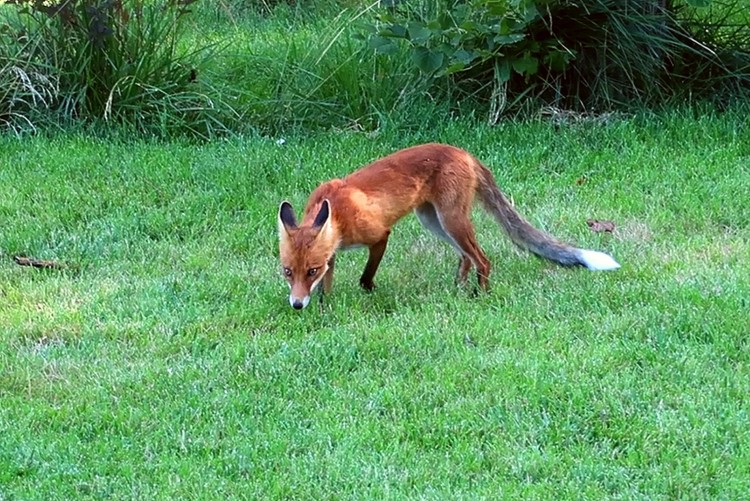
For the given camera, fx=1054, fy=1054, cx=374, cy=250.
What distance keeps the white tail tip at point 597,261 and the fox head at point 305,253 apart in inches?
62.7

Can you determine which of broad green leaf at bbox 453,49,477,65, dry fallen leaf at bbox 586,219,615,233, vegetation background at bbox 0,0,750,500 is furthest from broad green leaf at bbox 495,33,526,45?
dry fallen leaf at bbox 586,219,615,233

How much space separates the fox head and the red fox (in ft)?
0.04

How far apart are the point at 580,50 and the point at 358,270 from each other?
3.89 meters

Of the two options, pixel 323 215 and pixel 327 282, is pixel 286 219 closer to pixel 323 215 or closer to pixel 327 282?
pixel 323 215

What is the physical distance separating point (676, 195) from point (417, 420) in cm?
389

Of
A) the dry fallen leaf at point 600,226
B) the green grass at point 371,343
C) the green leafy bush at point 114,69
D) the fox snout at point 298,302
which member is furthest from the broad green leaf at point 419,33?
the fox snout at point 298,302

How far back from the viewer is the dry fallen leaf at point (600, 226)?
24.1 feet

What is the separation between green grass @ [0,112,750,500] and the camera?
4434 millimetres

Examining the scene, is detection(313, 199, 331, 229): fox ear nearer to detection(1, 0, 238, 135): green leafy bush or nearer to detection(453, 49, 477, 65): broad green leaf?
detection(453, 49, 477, 65): broad green leaf

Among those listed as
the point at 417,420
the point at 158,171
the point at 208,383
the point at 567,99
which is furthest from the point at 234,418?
the point at 567,99

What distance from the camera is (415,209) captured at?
22.2 feet

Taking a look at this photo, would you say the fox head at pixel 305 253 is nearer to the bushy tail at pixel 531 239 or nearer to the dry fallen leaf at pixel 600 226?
the bushy tail at pixel 531 239

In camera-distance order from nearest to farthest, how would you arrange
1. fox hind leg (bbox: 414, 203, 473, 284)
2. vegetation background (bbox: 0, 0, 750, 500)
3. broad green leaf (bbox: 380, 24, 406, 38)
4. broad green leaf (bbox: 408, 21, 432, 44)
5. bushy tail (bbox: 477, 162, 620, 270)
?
vegetation background (bbox: 0, 0, 750, 500)
bushy tail (bbox: 477, 162, 620, 270)
fox hind leg (bbox: 414, 203, 473, 284)
broad green leaf (bbox: 408, 21, 432, 44)
broad green leaf (bbox: 380, 24, 406, 38)

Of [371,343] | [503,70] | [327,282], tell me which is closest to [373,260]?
[327,282]
